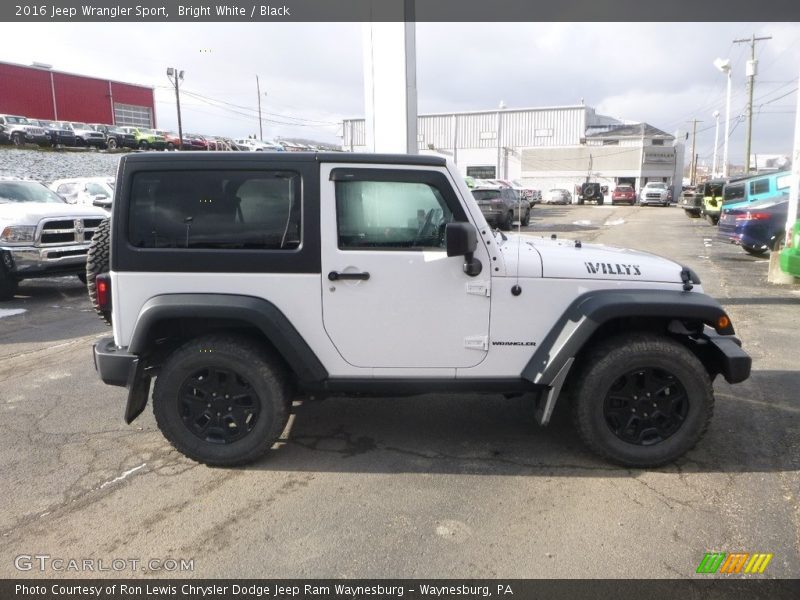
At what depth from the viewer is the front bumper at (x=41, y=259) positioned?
353 inches

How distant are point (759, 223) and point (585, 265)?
1180 cm

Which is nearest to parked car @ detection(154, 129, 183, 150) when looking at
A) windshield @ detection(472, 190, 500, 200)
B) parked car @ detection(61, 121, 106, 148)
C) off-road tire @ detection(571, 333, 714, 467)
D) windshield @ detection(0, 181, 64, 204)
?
parked car @ detection(61, 121, 106, 148)

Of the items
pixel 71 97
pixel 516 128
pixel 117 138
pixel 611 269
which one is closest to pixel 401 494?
pixel 611 269

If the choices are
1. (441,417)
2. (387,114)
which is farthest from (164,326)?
(387,114)

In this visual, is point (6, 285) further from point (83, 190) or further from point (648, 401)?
point (648, 401)

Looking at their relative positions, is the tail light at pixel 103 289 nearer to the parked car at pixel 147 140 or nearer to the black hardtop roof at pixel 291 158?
the black hardtop roof at pixel 291 158

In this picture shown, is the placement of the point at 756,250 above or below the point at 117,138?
below

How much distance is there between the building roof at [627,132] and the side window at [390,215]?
2325 inches

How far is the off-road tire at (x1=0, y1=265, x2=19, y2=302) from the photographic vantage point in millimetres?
9070

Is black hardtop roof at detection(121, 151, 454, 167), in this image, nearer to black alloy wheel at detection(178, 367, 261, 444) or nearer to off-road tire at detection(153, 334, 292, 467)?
off-road tire at detection(153, 334, 292, 467)

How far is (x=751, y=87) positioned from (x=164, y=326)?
154 ft

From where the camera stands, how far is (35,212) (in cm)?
929

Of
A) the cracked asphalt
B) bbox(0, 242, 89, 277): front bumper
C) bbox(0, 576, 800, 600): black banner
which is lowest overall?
bbox(0, 576, 800, 600): black banner

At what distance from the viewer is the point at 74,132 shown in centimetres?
3469
